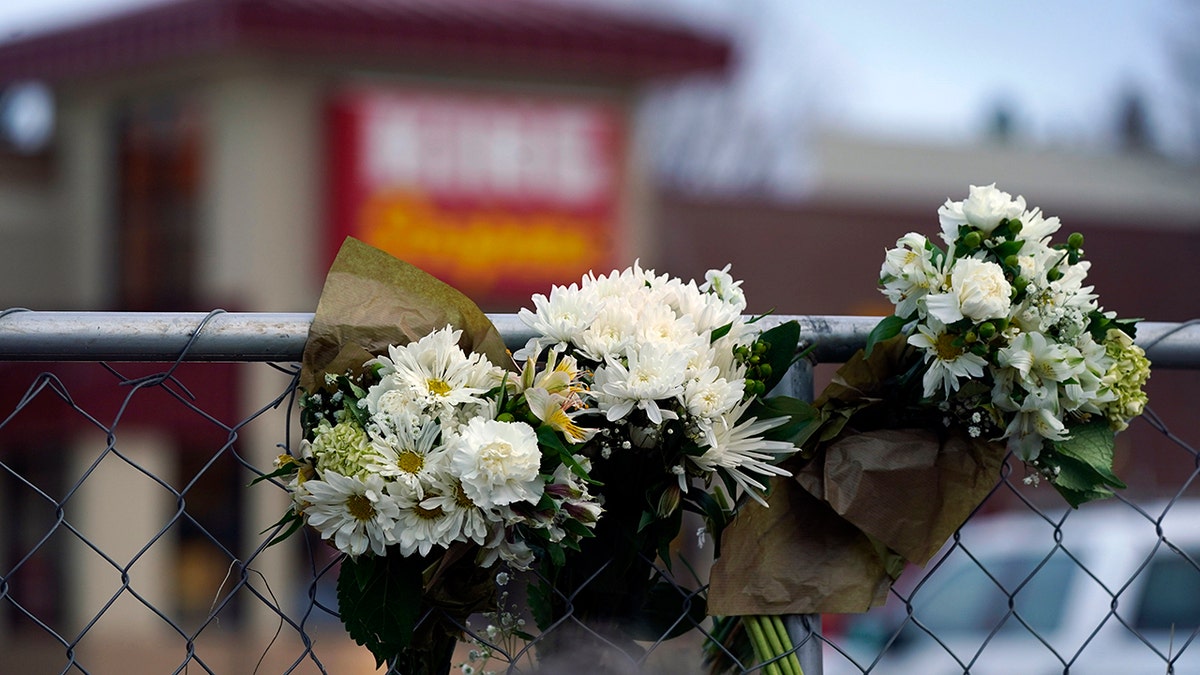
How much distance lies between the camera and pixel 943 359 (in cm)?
166

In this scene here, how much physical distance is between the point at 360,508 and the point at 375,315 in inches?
10.0

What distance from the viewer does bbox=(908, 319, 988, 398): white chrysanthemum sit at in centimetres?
164

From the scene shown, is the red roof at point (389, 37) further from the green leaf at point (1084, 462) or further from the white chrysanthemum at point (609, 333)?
the green leaf at point (1084, 462)

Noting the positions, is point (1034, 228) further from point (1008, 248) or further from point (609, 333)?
point (609, 333)

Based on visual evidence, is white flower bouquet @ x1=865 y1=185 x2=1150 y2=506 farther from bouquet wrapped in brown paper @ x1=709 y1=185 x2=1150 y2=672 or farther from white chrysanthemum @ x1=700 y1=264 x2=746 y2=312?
white chrysanthemum @ x1=700 y1=264 x2=746 y2=312

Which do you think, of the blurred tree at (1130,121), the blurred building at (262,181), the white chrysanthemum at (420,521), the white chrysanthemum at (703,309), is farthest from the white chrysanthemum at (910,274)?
the blurred tree at (1130,121)

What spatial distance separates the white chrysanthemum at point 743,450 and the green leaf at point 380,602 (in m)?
0.39

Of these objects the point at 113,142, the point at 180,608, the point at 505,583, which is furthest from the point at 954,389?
the point at 113,142

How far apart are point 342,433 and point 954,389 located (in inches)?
30.9

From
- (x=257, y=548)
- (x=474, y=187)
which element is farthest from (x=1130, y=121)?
(x=257, y=548)

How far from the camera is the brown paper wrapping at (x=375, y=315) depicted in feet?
5.25

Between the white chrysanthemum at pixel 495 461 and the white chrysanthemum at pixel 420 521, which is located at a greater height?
the white chrysanthemum at pixel 495 461

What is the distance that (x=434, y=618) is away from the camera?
165 centimetres

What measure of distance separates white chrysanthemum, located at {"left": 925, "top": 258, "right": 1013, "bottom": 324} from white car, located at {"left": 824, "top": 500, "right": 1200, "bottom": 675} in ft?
11.1
